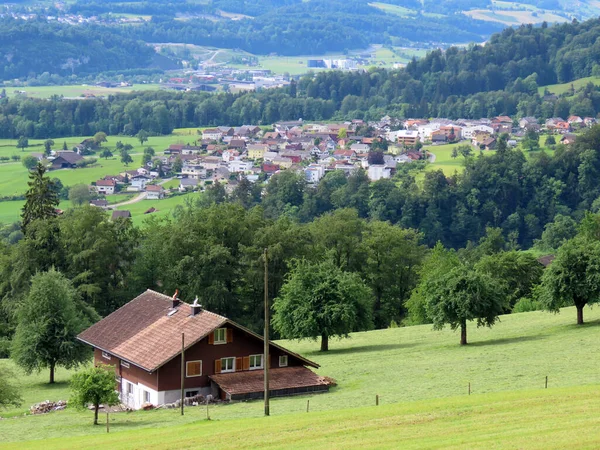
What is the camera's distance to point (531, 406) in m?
33.3

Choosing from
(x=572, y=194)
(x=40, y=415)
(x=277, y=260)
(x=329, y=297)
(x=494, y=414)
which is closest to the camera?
(x=494, y=414)

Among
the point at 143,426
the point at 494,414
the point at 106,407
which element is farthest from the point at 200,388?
the point at 494,414

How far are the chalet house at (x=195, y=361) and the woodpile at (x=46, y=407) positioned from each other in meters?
3.08

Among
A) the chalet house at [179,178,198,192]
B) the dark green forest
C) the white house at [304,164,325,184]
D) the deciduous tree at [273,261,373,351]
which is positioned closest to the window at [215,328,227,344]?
the deciduous tree at [273,261,373,351]

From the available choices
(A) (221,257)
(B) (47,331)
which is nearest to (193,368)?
(B) (47,331)

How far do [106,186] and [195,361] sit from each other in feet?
433

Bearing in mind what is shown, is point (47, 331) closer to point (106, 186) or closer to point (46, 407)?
point (46, 407)

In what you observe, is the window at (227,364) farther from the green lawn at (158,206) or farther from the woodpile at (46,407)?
the green lawn at (158,206)

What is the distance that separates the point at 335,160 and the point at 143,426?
16268 centimetres

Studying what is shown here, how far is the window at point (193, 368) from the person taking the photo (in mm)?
45500

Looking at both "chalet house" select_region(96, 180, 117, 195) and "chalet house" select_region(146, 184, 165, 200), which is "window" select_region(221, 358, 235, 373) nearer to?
"chalet house" select_region(146, 184, 165, 200)

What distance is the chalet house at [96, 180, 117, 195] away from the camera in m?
172

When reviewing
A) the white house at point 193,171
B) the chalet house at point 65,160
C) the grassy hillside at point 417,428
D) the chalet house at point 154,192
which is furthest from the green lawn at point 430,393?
the chalet house at point 65,160

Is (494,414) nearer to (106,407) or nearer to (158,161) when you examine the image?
(106,407)
